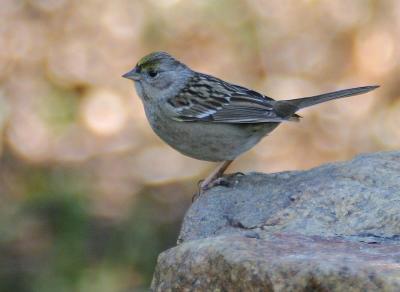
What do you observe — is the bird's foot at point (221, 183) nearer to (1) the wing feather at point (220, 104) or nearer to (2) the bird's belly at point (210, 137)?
(2) the bird's belly at point (210, 137)

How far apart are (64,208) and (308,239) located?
412 cm

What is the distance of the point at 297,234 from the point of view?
3.65 m

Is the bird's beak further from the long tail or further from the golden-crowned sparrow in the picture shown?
the long tail

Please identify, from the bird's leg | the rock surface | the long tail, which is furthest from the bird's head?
the rock surface

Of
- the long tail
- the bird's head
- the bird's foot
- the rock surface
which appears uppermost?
the bird's head

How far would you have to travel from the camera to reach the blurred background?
8.25 metres

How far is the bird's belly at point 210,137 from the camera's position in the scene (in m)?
5.55

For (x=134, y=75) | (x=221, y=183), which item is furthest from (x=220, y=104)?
(x=221, y=183)

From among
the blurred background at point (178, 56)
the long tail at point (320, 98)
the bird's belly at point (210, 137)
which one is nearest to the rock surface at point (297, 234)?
the bird's belly at point (210, 137)

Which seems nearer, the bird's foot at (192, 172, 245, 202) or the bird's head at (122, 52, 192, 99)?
the bird's foot at (192, 172, 245, 202)

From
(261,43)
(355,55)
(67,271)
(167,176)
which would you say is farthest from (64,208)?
(355,55)

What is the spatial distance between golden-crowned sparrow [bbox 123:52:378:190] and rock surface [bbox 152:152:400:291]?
60 centimetres

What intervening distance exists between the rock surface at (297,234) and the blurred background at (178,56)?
344cm

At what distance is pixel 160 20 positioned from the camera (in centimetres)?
864
